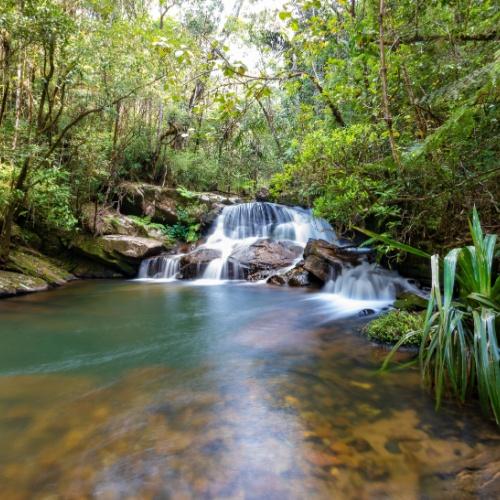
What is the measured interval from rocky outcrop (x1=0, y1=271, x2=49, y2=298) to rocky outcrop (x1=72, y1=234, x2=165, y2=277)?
240cm

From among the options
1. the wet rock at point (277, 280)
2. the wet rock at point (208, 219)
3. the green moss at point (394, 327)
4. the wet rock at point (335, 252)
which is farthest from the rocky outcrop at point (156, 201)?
the green moss at point (394, 327)

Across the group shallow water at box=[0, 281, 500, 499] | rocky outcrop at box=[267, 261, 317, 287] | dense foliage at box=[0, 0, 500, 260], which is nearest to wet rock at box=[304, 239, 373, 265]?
rocky outcrop at box=[267, 261, 317, 287]

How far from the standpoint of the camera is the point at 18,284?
786cm

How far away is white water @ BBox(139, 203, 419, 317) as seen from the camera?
287 inches

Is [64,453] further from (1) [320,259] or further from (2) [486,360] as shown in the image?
(1) [320,259]

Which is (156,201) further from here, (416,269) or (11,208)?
(416,269)

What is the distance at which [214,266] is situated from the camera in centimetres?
1145

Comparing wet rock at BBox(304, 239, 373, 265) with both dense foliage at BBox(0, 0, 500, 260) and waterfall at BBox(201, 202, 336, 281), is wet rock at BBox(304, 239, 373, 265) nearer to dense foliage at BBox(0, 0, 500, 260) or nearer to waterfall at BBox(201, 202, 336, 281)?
dense foliage at BBox(0, 0, 500, 260)

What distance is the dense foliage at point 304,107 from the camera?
3.03 metres

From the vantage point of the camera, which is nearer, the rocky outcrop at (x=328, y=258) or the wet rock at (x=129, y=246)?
the rocky outcrop at (x=328, y=258)

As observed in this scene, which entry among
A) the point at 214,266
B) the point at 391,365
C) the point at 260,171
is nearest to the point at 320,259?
the point at 214,266

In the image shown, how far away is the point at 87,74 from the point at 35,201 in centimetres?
364

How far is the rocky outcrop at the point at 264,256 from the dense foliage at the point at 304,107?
4027 millimetres

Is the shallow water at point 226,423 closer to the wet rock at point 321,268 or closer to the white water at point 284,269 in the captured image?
the white water at point 284,269
